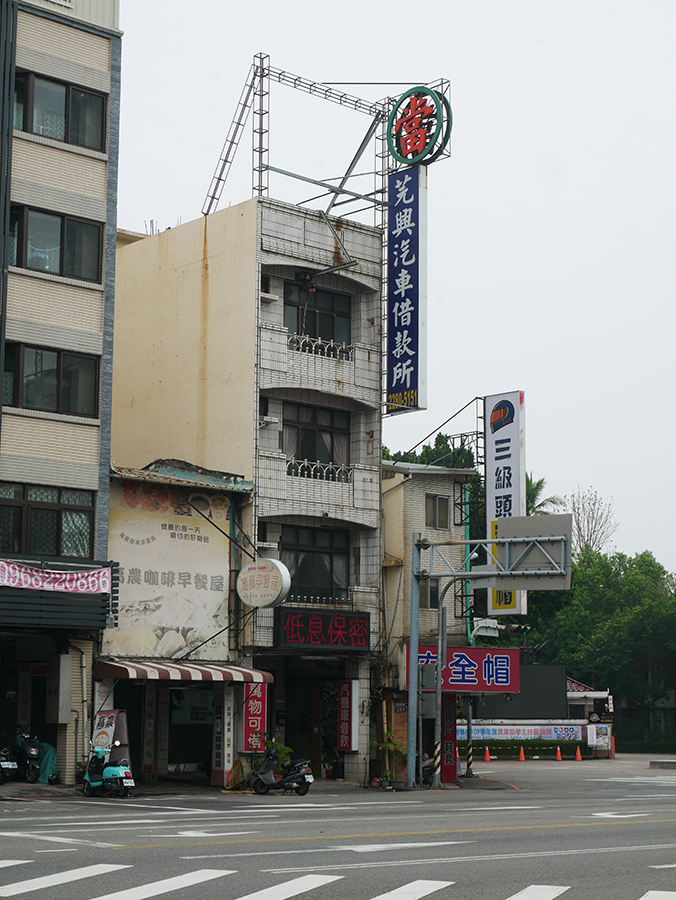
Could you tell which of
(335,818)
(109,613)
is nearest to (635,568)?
(109,613)

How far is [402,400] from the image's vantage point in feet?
118

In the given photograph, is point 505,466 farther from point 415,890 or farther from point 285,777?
point 415,890

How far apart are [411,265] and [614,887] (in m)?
25.0

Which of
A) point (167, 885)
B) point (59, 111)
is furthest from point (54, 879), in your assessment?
point (59, 111)

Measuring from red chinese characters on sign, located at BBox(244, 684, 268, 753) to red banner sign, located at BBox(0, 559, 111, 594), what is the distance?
5314 millimetres

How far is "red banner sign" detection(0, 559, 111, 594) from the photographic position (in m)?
27.5

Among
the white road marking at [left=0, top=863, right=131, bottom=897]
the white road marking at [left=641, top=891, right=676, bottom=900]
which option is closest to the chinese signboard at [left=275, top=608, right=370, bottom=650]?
the white road marking at [left=0, top=863, right=131, bottom=897]

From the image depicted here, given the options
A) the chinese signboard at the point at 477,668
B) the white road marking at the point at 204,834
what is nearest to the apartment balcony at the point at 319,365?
the chinese signboard at the point at 477,668

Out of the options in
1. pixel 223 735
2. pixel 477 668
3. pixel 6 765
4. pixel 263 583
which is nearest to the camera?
pixel 6 765

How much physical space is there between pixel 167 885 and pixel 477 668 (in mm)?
25997

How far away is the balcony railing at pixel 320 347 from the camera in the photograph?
36156mm

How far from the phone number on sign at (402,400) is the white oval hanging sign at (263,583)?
6772 millimetres

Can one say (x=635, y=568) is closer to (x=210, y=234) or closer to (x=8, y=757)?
(x=210, y=234)

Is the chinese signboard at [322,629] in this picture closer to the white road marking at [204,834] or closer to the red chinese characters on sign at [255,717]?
the red chinese characters on sign at [255,717]
